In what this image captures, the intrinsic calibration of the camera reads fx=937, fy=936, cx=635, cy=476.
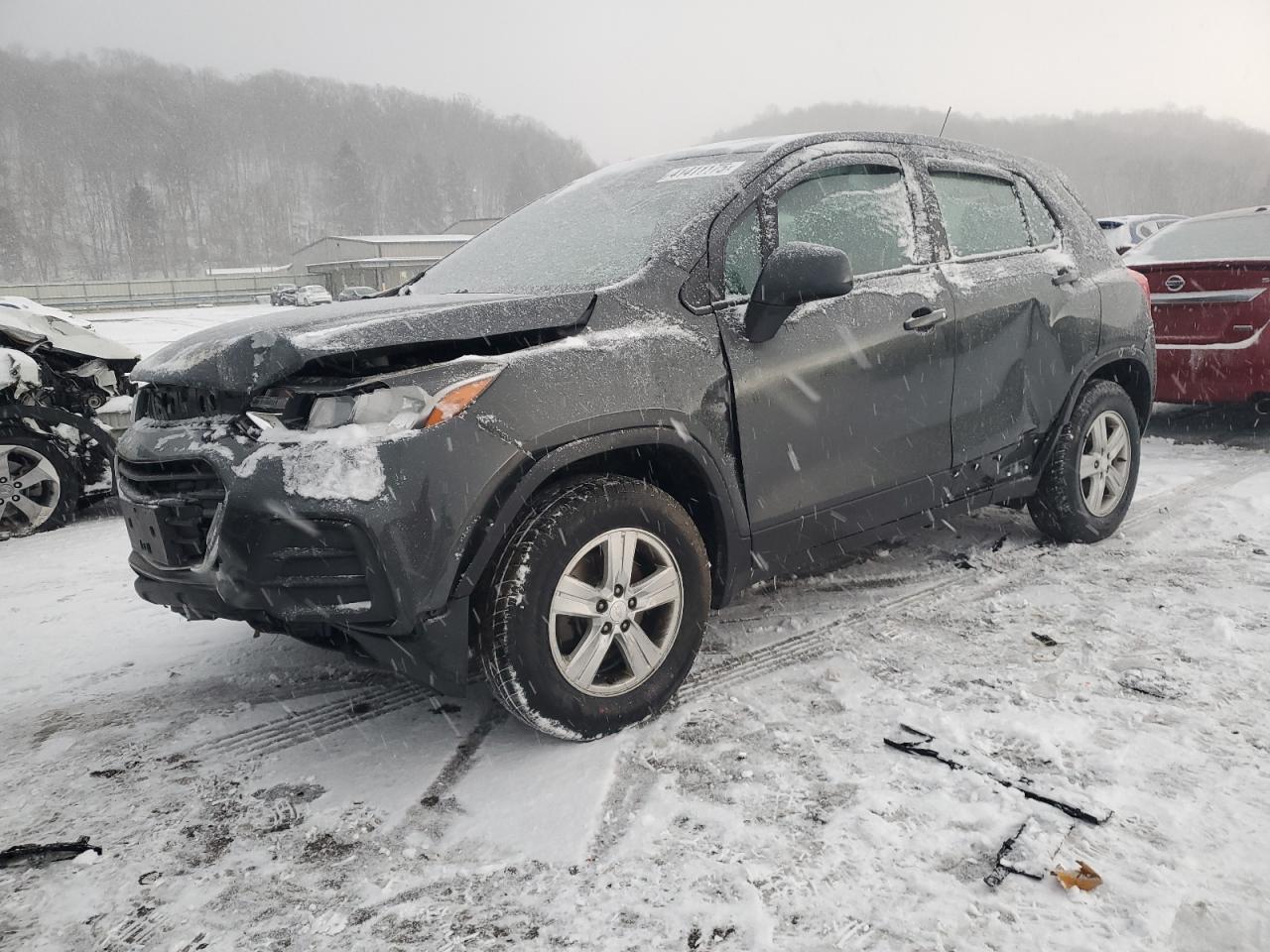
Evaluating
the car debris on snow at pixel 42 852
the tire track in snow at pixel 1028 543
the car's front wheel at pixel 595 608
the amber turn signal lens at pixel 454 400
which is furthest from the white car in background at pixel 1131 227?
the car debris on snow at pixel 42 852

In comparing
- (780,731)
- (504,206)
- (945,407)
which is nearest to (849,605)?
(945,407)

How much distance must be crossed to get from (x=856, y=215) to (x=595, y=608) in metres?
1.85

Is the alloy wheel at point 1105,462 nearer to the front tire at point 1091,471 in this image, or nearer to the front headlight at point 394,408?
the front tire at point 1091,471

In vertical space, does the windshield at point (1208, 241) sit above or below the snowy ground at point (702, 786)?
Result: above

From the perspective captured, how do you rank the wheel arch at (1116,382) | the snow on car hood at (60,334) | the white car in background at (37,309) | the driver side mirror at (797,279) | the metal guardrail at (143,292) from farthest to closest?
the metal guardrail at (143,292) < the white car in background at (37,309) < the snow on car hood at (60,334) < the wheel arch at (1116,382) < the driver side mirror at (797,279)

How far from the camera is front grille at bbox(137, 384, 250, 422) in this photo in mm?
2623

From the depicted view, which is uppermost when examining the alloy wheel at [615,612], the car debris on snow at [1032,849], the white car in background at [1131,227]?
the white car in background at [1131,227]

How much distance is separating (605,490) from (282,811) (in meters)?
1.24

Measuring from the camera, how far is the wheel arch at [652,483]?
252 centimetres

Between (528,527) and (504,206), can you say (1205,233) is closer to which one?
(528,527)

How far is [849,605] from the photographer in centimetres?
390

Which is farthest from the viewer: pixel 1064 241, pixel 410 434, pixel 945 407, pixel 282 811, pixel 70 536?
pixel 70 536

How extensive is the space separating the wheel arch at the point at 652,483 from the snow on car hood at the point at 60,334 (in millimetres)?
4625

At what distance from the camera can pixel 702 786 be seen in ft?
8.37
